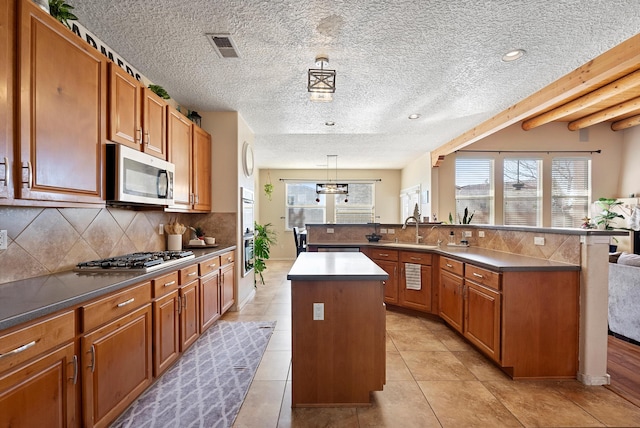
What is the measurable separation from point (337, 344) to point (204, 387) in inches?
42.6

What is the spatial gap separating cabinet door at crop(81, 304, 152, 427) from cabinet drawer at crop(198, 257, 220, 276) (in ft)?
2.88

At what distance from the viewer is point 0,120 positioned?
1.33 meters

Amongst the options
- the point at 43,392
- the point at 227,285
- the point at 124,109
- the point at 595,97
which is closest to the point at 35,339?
the point at 43,392

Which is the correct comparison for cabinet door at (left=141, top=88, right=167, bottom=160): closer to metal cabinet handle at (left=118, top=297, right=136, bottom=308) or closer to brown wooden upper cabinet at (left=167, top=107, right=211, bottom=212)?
brown wooden upper cabinet at (left=167, top=107, right=211, bottom=212)

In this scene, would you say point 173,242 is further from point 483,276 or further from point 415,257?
point 483,276

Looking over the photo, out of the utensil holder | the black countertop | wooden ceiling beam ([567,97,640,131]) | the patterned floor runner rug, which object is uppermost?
wooden ceiling beam ([567,97,640,131])

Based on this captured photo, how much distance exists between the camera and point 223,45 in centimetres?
238

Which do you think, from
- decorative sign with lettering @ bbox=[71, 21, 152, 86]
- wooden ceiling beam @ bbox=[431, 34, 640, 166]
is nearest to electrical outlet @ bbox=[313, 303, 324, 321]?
decorative sign with lettering @ bbox=[71, 21, 152, 86]

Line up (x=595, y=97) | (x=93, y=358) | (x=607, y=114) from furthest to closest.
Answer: (x=607, y=114) → (x=595, y=97) → (x=93, y=358)

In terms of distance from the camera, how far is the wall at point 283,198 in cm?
873

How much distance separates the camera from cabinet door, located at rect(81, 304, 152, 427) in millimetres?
1508

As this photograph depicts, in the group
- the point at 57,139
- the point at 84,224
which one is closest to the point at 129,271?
the point at 84,224

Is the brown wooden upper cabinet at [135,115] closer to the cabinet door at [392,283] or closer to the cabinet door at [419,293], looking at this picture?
the cabinet door at [392,283]

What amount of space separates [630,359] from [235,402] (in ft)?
10.9
